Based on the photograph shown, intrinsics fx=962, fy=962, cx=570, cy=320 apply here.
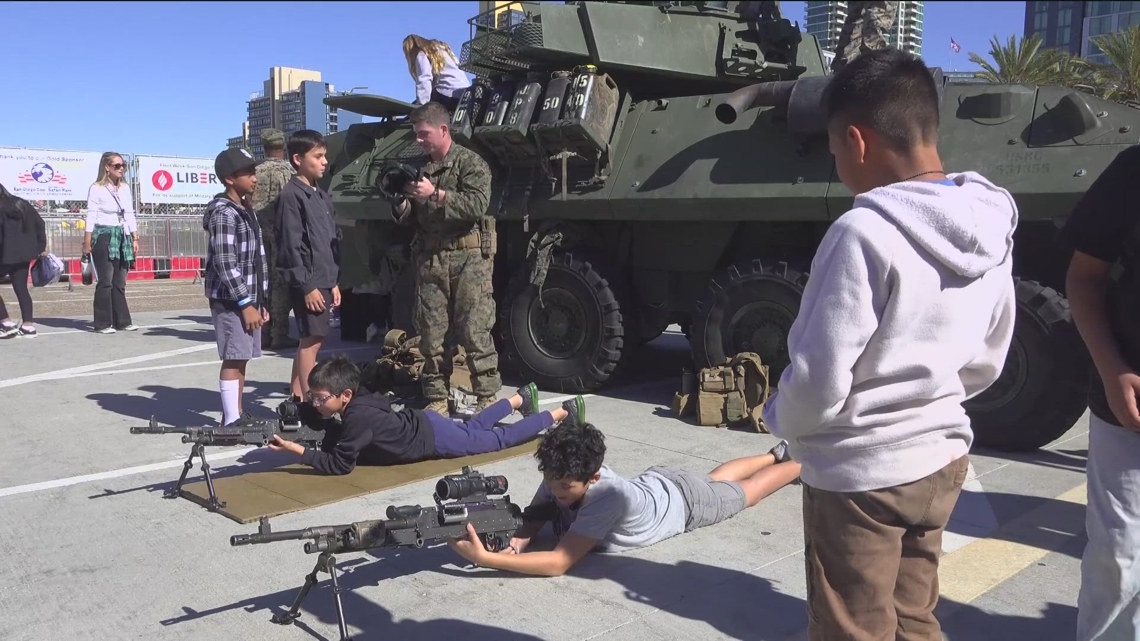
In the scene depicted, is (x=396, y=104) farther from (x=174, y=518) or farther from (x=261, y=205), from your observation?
(x=174, y=518)

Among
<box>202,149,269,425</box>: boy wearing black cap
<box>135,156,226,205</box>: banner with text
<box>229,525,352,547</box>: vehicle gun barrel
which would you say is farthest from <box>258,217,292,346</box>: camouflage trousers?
<box>135,156,226,205</box>: banner with text

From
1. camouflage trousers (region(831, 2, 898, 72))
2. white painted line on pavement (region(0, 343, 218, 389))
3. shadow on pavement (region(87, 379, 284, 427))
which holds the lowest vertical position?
shadow on pavement (region(87, 379, 284, 427))

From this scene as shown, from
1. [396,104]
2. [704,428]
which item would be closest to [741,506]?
[704,428]

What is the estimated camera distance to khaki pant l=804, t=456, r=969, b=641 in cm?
183

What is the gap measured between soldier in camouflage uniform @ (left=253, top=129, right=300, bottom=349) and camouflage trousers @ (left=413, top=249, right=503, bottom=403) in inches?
111

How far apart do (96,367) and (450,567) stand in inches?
231

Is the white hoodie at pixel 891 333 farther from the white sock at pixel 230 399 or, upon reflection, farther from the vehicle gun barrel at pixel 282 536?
the white sock at pixel 230 399

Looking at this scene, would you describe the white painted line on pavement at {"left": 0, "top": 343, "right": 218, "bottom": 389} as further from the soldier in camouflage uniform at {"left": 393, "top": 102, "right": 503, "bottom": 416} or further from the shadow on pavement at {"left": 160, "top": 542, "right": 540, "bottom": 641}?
the shadow on pavement at {"left": 160, "top": 542, "right": 540, "bottom": 641}

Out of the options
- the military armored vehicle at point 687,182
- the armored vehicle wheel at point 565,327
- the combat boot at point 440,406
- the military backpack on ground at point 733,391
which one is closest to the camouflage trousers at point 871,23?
the military armored vehicle at point 687,182

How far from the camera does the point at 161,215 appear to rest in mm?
20656

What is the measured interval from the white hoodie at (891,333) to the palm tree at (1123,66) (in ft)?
56.1

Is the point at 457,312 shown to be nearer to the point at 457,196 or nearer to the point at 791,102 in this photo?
the point at 457,196

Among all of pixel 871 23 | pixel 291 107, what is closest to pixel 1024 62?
pixel 871 23

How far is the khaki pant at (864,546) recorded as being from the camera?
183 cm
